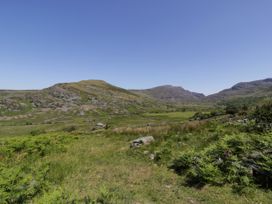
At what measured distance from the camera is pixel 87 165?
397 inches

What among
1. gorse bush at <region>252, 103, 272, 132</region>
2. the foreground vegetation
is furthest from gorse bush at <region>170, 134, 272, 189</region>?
gorse bush at <region>252, 103, 272, 132</region>

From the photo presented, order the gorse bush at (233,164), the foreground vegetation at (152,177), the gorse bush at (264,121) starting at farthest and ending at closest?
the gorse bush at (264,121)
the gorse bush at (233,164)
the foreground vegetation at (152,177)

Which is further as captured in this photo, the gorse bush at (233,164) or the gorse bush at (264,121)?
the gorse bush at (264,121)

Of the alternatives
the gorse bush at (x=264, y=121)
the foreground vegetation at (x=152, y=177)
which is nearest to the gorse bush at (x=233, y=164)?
the foreground vegetation at (x=152, y=177)

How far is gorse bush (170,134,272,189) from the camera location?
23.2ft

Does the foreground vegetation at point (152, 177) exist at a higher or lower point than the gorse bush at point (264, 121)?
lower

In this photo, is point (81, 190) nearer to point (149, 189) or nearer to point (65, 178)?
point (65, 178)

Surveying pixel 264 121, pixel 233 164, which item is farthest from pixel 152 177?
pixel 264 121

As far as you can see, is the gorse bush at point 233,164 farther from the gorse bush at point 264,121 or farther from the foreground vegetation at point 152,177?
the gorse bush at point 264,121

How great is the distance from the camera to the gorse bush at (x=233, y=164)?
278 inches

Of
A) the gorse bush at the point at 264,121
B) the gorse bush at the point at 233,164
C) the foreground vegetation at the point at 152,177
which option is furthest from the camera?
the gorse bush at the point at 264,121

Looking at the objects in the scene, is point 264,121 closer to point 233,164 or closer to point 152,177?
point 233,164

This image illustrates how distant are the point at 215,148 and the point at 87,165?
666cm

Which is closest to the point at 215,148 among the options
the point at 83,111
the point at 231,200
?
the point at 231,200
